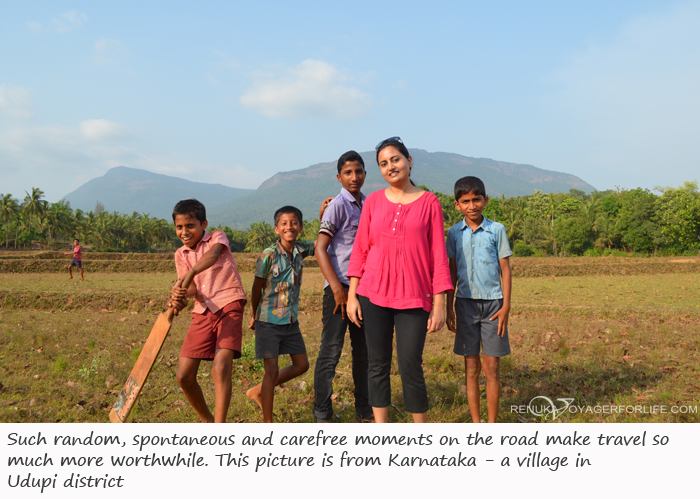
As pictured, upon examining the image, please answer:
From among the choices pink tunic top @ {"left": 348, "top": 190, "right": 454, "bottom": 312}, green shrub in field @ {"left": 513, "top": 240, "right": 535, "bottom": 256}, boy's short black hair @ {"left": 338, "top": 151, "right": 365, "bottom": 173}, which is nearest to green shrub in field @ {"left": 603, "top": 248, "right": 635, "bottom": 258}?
green shrub in field @ {"left": 513, "top": 240, "right": 535, "bottom": 256}

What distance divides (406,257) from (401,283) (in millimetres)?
167

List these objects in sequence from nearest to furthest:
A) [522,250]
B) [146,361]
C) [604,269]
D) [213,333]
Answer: [146,361], [213,333], [604,269], [522,250]

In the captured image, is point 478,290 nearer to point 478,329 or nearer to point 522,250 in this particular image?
point 478,329

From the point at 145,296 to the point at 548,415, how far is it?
11434 mm

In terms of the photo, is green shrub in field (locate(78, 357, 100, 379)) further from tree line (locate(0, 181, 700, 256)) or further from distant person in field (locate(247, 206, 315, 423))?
tree line (locate(0, 181, 700, 256))

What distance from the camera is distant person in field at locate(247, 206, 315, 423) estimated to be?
11.0 feet

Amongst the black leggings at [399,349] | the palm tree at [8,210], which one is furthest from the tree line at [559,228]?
the black leggings at [399,349]

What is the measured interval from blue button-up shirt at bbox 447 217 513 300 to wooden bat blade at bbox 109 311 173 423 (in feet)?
7.19

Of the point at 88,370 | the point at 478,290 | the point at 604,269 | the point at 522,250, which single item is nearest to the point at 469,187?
the point at 478,290

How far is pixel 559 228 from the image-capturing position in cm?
5303

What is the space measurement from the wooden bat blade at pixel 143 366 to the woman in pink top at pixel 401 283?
135 cm

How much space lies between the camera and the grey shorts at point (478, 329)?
3232 mm
